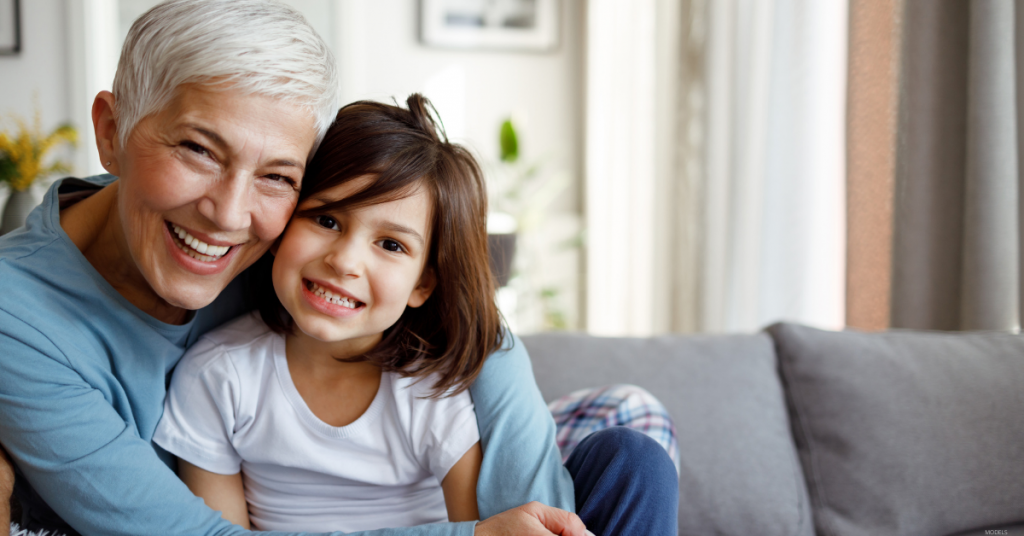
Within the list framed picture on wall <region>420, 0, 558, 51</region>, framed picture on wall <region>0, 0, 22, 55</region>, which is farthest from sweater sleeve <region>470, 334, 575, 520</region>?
framed picture on wall <region>0, 0, 22, 55</region>

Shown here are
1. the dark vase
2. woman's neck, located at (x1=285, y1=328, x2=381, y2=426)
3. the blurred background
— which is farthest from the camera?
the blurred background

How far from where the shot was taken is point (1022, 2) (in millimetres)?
1458

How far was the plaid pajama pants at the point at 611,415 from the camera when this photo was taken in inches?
45.2

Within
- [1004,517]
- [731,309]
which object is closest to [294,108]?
[1004,517]

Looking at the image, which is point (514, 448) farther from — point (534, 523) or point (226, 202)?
point (226, 202)

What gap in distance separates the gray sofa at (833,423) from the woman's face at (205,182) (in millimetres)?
690

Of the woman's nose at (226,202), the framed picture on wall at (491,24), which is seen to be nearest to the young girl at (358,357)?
the woman's nose at (226,202)

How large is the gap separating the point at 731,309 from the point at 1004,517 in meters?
1.28

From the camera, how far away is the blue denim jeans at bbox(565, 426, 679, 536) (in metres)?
0.89

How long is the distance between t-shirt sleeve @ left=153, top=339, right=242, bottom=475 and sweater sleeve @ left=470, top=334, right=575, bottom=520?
38cm

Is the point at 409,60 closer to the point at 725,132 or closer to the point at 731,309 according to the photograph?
the point at 725,132

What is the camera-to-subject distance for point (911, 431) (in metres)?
1.27

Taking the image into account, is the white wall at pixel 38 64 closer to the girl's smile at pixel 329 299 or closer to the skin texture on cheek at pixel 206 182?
the skin texture on cheek at pixel 206 182

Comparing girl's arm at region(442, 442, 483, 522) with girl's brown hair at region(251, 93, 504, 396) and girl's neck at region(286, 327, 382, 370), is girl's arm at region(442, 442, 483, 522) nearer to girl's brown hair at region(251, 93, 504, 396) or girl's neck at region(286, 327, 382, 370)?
girl's brown hair at region(251, 93, 504, 396)
